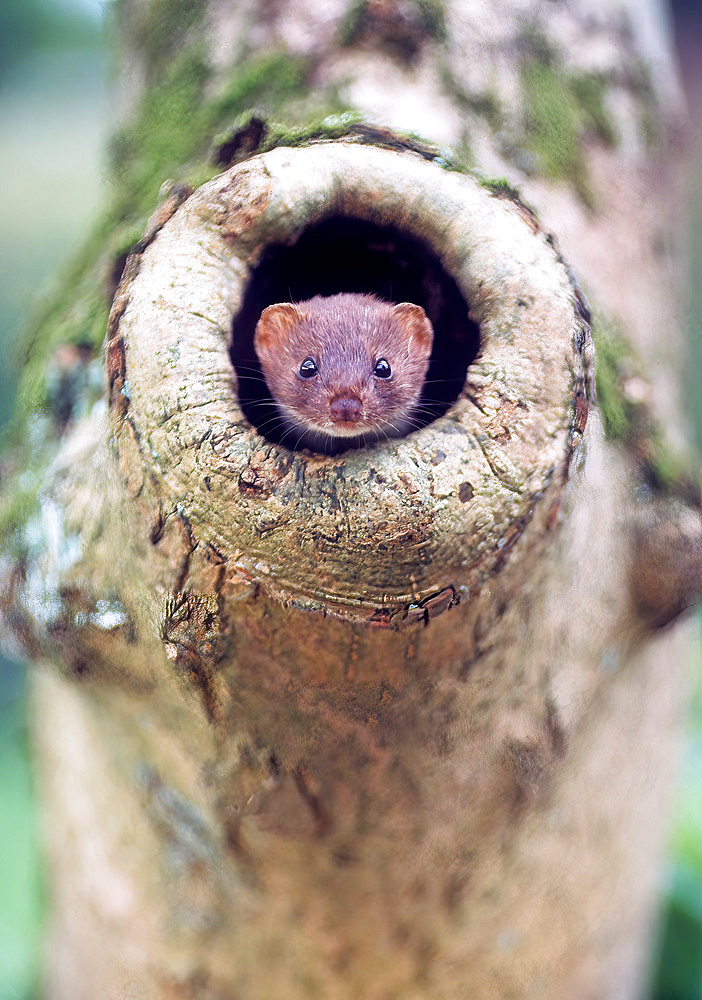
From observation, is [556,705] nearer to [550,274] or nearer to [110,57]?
[550,274]

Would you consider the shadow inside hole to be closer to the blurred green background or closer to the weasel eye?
the weasel eye

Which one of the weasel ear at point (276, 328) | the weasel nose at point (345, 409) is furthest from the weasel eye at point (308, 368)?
the weasel nose at point (345, 409)

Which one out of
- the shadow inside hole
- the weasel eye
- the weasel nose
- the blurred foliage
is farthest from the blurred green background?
the weasel nose

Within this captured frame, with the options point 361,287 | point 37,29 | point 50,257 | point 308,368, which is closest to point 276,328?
point 308,368

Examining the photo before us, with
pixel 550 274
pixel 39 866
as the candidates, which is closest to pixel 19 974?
pixel 39 866

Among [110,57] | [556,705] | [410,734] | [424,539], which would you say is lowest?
[410,734]

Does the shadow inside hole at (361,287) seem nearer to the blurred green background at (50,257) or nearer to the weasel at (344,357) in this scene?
the weasel at (344,357)
